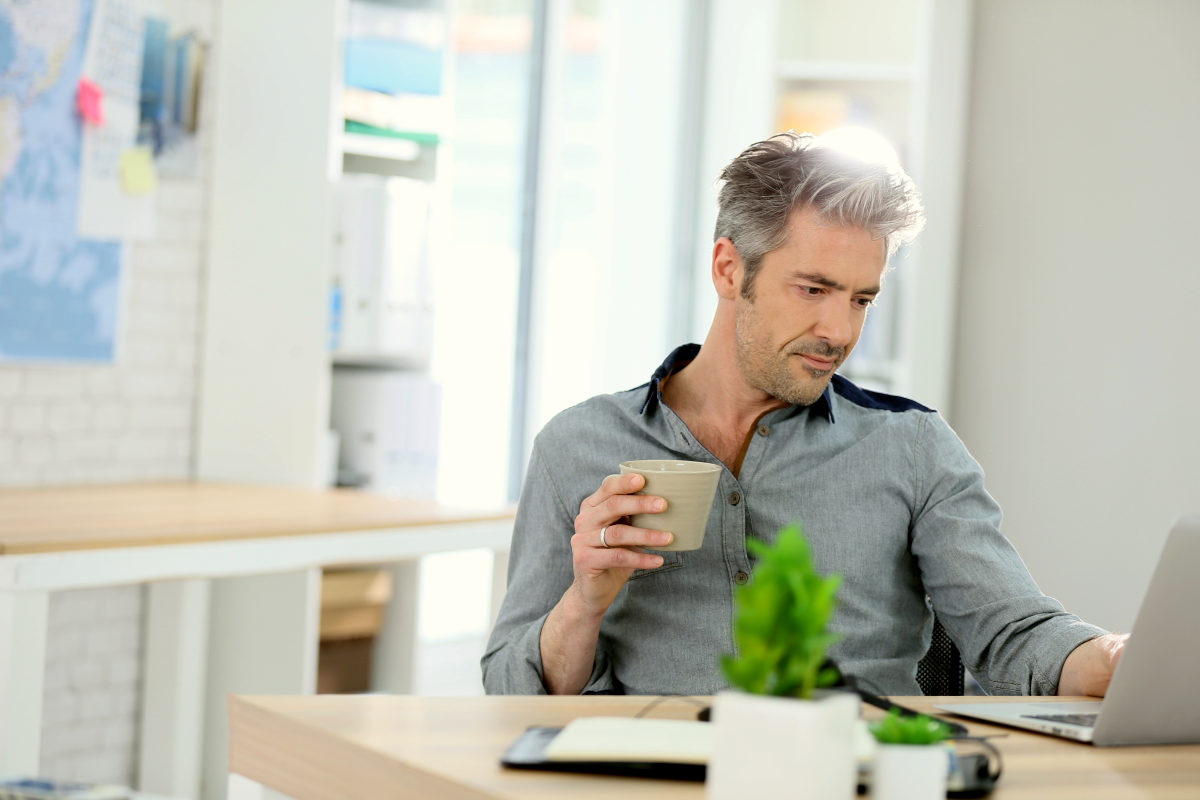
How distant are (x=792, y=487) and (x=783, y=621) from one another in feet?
2.89

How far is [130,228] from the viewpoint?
121 inches

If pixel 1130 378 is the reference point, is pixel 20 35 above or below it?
above

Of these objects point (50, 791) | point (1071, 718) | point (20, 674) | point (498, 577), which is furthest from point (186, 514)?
point (1071, 718)

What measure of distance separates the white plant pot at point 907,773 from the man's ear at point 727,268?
36.3 inches

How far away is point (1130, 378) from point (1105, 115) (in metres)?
0.76

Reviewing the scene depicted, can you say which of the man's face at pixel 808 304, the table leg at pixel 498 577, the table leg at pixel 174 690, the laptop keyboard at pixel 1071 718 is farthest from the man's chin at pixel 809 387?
the table leg at pixel 174 690

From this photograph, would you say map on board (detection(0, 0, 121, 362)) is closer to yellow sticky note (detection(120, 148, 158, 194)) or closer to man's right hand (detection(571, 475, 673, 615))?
yellow sticky note (detection(120, 148, 158, 194))

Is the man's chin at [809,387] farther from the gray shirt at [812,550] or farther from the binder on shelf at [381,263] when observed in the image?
the binder on shelf at [381,263]

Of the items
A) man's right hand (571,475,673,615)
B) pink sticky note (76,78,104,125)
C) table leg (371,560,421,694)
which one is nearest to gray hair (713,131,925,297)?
man's right hand (571,475,673,615)

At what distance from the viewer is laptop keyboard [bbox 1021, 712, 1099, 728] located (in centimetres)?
120

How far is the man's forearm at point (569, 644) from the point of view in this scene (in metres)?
1.44

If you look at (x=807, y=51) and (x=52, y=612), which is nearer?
(x=52, y=612)

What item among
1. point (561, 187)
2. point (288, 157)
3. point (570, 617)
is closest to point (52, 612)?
point (288, 157)

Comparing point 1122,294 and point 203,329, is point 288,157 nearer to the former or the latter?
point 203,329
